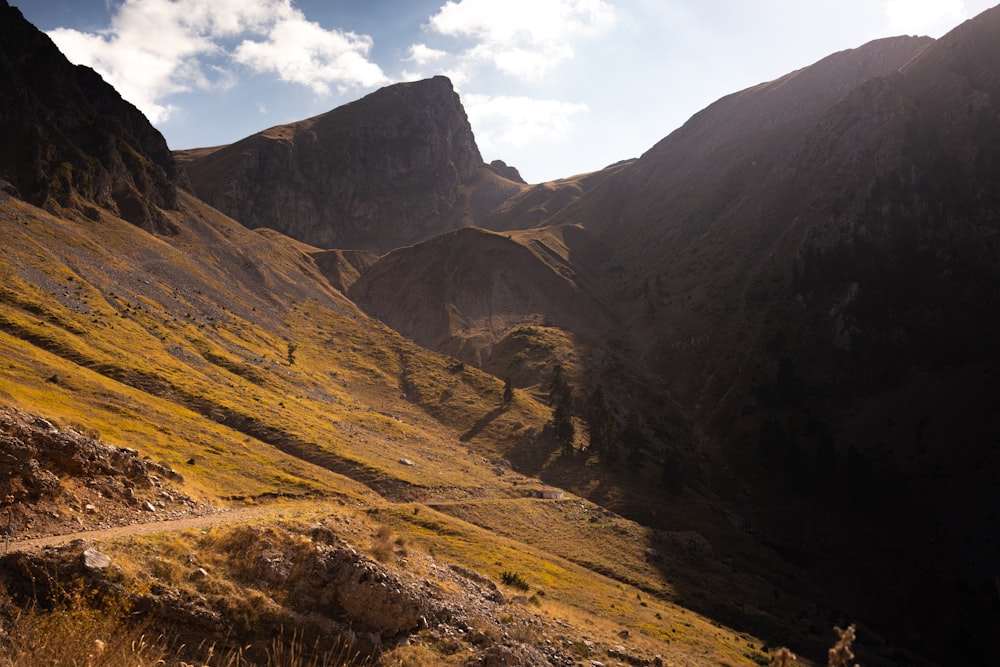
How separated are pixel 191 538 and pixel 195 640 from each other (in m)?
3.95

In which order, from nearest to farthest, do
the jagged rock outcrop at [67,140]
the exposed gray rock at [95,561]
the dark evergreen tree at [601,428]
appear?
the exposed gray rock at [95,561]
the dark evergreen tree at [601,428]
the jagged rock outcrop at [67,140]

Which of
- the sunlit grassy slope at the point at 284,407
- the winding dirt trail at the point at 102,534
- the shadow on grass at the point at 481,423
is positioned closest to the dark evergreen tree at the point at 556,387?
the sunlit grassy slope at the point at 284,407

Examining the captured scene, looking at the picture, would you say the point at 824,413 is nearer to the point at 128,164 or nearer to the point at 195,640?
the point at 195,640

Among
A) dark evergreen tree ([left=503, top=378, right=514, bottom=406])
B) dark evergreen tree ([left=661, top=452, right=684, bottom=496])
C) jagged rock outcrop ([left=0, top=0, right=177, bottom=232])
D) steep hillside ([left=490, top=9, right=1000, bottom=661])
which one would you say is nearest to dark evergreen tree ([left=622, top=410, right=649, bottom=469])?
dark evergreen tree ([left=661, top=452, right=684, bottom=496])

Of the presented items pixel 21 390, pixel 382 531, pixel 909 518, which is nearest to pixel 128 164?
pixel 21 390

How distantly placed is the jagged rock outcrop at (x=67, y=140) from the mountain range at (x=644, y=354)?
640 millimetres

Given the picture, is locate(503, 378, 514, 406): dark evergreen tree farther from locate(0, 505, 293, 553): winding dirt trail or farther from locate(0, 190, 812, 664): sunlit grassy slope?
locate(0, 505, 293, 553): winding dirt trail

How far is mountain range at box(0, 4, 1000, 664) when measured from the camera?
5644cm

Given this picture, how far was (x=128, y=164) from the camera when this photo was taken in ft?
404

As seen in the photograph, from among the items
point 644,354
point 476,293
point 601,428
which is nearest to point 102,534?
point 601,428

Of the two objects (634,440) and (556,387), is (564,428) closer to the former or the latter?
(634,440)

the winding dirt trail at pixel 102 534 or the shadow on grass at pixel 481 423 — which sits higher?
the winding dirt trail at pixel 102 534

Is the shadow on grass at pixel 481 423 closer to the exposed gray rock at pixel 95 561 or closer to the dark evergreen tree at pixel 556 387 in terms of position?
the dark evergreen tree at pixel 556 387

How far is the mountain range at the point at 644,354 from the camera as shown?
56.4m
